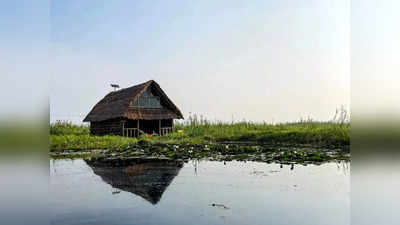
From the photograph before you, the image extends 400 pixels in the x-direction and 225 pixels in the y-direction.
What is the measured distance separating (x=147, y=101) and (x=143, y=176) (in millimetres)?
2070

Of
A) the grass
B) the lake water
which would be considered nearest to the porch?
the grass

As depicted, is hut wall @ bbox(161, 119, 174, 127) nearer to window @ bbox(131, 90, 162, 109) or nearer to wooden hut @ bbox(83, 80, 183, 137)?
wooden hut @ bbox(83, 80, 183, 137)

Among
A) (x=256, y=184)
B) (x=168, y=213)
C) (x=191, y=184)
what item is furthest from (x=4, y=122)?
(x=256, y=184)

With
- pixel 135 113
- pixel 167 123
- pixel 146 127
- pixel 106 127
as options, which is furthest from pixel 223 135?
pixel 106 127

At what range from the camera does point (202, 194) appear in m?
2.99

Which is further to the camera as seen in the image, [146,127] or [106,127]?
[146,127]

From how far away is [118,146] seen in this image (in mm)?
4996

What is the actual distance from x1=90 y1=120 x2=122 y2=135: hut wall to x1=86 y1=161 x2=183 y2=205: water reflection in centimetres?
111

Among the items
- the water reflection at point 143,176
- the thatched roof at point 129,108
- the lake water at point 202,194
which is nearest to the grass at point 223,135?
the thatched roof at point 129,108

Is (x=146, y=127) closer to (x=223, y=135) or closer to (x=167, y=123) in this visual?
(x=167, y=123)

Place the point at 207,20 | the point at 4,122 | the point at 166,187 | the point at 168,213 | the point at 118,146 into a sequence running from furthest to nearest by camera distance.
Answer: the point at 118,146 < the point at 207,20 < the point at 166,187 < the point at 168,213 < the point at 4,122

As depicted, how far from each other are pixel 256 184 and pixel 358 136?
1.26 metres

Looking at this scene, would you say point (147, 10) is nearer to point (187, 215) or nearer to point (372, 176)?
point (187, 215)

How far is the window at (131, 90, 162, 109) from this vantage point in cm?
524
